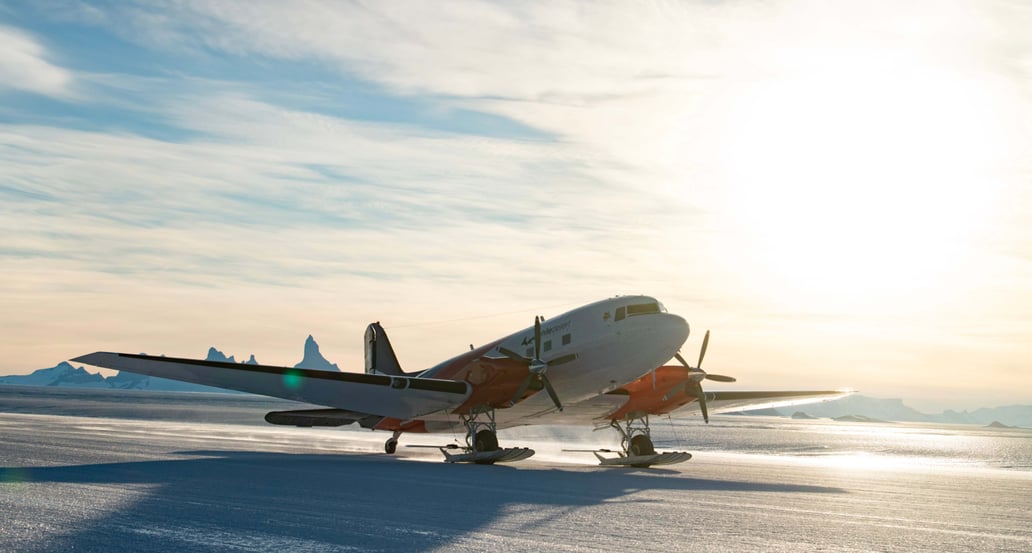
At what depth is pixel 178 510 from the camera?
1576 centimetres

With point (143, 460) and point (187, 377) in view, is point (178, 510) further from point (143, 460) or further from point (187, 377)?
point (187, 377)

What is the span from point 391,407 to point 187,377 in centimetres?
887

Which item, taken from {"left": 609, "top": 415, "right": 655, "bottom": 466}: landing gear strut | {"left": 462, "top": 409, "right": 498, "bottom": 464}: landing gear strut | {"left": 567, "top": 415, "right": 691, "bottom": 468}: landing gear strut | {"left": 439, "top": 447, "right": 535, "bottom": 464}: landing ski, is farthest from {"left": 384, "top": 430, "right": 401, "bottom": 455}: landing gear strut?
{"left": 609, "top": 415, "right": 655, "bottom": 466}: landing gear strut

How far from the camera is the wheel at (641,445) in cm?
3822

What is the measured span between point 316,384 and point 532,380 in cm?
857

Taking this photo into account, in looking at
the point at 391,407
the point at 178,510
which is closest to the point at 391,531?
the point at 178,510

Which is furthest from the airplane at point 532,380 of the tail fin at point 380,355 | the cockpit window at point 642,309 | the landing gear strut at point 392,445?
the tail fin at point 380,355

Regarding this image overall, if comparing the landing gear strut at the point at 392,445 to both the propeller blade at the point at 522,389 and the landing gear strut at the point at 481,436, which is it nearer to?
the landing gear strut at the point at 481,436

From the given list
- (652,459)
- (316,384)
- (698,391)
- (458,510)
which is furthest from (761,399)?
(458,510)

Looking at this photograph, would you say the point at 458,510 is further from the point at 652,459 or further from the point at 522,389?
the point at 652,459

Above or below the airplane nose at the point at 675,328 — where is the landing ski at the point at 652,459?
below

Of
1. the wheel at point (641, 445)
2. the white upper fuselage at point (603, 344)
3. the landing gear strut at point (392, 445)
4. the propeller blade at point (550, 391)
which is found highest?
the white upper fuselage at point (603, 344)

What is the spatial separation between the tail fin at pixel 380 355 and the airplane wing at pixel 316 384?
36.3 ft

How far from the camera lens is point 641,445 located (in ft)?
126
